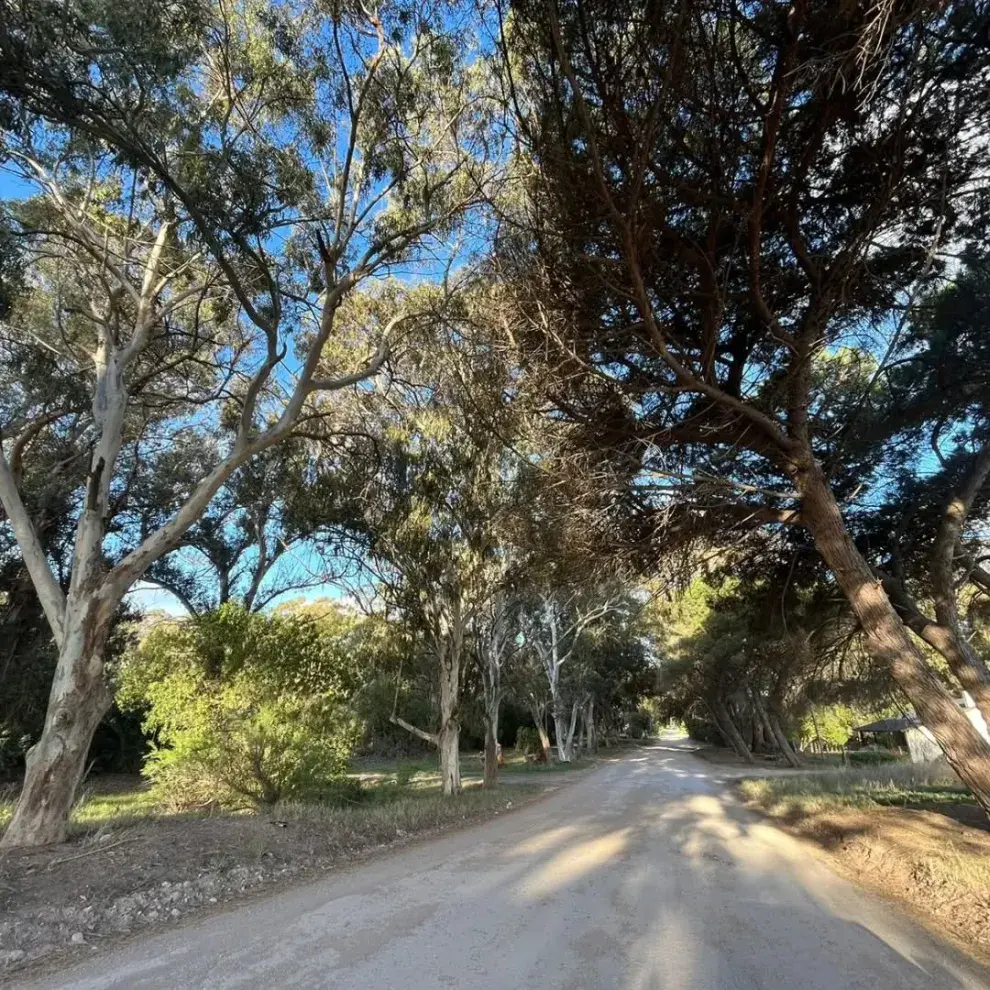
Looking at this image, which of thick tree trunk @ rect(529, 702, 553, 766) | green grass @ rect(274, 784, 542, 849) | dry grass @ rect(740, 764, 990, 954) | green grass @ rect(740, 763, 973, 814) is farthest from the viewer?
thick tree trunk @ rect(529, 702, 553, 766)

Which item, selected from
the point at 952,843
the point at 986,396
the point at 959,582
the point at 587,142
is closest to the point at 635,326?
the point at 587,142

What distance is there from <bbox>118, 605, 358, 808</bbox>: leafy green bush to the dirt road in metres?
3.86

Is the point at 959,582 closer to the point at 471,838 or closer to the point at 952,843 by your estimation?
the point at 952,843

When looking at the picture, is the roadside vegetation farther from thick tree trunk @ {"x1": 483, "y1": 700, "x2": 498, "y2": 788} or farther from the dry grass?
thick tree trunk @ {"x1": 483, "y1": 700, "x2": 498, "y2": 788}

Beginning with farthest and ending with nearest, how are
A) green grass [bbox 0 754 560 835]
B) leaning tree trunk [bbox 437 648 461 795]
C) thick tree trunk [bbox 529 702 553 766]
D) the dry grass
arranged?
thick tree trunk [bbox 529 702 553 766] < leaning tree trunk [bbox 437 648 461 795] < green grass [bbox 0 754 560 835] < the dry grass

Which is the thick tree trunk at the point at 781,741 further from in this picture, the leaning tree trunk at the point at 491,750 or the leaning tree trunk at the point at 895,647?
the leaning tree trunk at the point at 895,647

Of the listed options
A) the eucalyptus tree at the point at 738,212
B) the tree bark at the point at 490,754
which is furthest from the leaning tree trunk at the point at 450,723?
the eucalyptus tree at the point at 738,212

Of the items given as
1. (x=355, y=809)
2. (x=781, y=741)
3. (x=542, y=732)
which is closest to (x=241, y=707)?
(x=355, y=809)

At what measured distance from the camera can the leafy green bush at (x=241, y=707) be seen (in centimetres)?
1043

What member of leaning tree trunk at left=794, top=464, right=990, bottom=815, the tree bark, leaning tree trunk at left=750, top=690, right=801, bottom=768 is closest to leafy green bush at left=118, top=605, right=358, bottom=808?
the tree bark

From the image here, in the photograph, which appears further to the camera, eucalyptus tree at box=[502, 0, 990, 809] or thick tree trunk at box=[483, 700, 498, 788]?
thick tree trunk at box=[483, 700, 498, 788]

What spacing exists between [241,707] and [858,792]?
38.5 feet

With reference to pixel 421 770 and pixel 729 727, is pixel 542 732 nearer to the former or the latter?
pixel 421 770

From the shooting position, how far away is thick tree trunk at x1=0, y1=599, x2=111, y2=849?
7.12 meters
